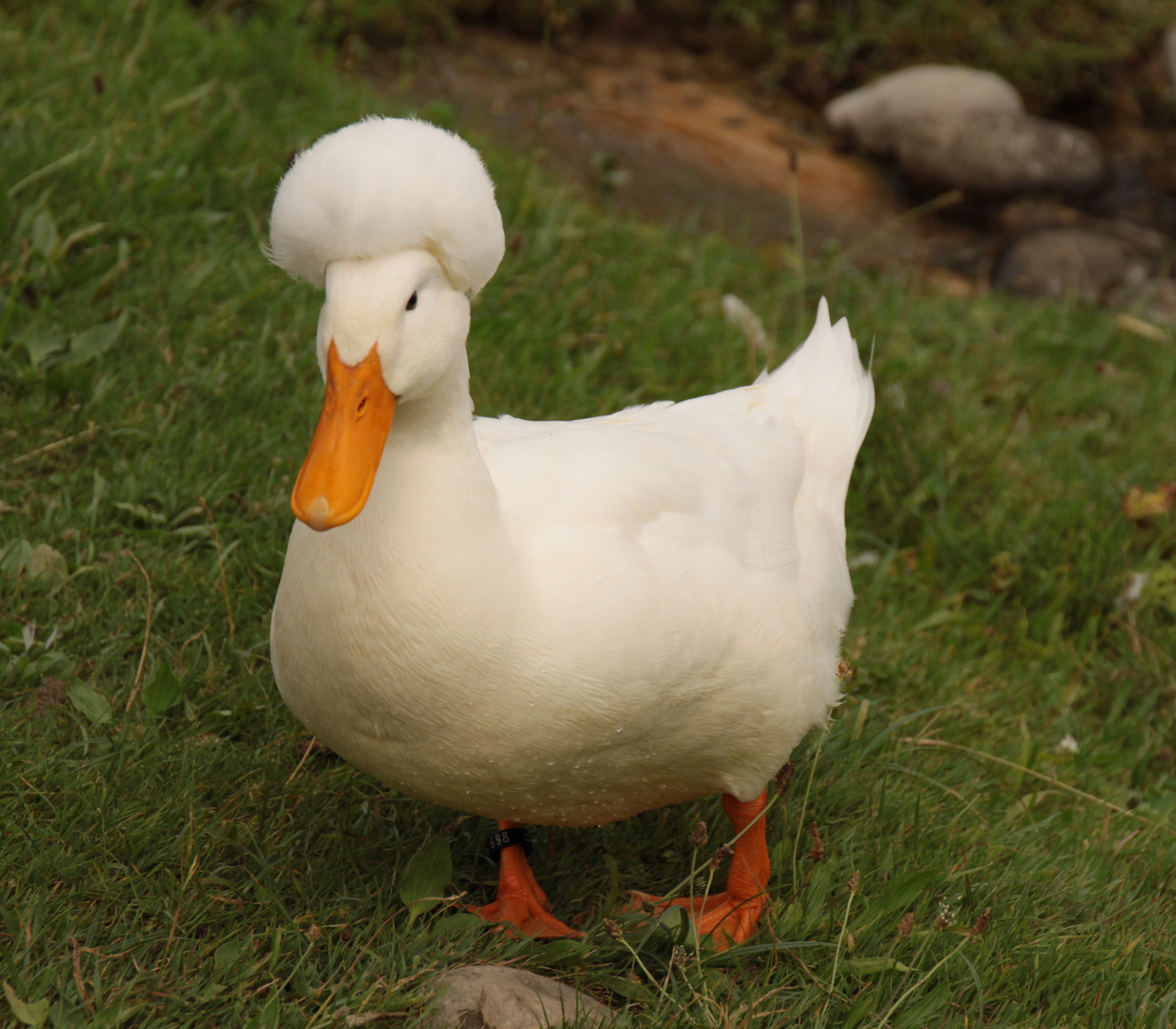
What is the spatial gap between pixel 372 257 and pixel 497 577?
0.60 meters

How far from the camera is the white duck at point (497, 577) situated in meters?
1.92

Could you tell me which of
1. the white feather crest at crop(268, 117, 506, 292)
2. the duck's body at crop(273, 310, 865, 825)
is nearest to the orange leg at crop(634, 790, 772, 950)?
the duck's body at crop(273, 310, 865, 825)

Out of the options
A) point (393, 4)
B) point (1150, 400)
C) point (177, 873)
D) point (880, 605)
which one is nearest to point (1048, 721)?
point (880, 605)

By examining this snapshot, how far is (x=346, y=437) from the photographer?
1940 millimetres

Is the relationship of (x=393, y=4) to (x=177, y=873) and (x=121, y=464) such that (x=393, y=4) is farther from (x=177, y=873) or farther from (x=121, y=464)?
(x=177, y=873)

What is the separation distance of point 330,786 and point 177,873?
0.45m

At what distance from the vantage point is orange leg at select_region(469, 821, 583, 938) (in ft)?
8.86

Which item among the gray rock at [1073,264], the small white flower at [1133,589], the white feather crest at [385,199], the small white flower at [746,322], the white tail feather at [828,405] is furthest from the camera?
the gray rock at [1073,264]

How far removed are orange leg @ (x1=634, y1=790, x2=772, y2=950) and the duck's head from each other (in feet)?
4.32

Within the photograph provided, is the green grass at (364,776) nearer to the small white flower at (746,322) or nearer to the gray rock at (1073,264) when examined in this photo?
the small white flower at (746,322)

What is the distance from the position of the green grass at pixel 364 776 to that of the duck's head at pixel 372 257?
0.97 m

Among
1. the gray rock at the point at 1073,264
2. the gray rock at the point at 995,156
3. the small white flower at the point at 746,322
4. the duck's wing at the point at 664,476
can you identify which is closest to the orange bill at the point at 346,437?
the duck's wing at the point at 664,476

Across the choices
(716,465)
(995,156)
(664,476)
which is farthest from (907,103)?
(664,476)

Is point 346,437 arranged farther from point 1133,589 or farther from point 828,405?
point 1133,589
